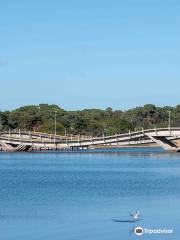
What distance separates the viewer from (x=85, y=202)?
59031mm

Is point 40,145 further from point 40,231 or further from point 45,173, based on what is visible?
point 40,231

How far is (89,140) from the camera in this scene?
158250mm

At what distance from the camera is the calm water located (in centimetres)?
4431

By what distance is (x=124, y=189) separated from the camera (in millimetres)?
71500

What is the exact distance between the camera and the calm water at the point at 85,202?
145 ft

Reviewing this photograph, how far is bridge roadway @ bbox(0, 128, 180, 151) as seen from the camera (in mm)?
147250

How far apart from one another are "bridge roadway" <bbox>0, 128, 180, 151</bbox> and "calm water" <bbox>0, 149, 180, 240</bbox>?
45619 millimetres

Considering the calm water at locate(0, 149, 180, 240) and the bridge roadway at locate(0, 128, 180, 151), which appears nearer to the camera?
the calm water at locate(0, 149, 180, 240)

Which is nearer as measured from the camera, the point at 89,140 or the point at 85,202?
the point at 85,202

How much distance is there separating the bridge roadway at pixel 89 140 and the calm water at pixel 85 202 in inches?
1796

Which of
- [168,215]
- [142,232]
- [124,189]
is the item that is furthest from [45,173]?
[142,232]

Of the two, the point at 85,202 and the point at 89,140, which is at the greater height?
the point at 89,140

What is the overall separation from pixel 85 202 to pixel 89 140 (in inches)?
3907

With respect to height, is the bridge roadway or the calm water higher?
the bridge roadway
